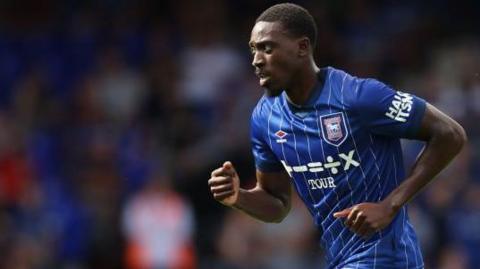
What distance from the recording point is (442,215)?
10094 millimetres

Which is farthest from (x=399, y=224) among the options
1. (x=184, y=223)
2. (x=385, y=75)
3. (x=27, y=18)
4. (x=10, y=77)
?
(x=27, y=18)

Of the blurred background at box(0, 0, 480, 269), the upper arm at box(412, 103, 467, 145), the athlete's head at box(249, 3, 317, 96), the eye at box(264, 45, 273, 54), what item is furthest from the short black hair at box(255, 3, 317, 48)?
the blurred background at box(0, 0, 480, 269)

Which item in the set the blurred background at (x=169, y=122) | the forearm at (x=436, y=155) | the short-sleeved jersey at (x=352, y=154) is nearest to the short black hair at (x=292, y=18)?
the short-sleeved jersey at (x=352, y=154)

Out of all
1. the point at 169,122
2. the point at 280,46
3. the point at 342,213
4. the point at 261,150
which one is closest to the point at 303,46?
the point at 280,46

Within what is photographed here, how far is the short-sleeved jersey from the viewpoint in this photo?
575 centimetres

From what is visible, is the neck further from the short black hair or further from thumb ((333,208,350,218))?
thumb ((333,208,350,218))

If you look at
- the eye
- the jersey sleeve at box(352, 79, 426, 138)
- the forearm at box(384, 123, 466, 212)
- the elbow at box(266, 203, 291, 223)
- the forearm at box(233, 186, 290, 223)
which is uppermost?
the eye

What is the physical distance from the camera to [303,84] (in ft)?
19.6

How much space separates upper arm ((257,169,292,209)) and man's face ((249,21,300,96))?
613mm

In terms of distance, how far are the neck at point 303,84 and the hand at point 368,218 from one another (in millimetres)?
693

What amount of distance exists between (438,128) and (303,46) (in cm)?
77

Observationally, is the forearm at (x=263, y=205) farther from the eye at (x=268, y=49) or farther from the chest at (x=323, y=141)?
the eye at (x=268, y=49)

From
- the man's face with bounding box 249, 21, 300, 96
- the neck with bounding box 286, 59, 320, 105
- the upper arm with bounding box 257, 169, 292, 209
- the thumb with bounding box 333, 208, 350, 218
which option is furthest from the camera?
the upper arm with bounding box 257, 169, 292, 209

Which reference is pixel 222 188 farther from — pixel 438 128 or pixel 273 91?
pixel 438 128
